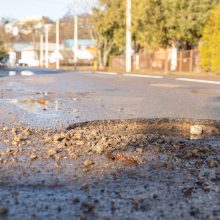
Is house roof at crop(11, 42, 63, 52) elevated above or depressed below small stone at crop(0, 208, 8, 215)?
below

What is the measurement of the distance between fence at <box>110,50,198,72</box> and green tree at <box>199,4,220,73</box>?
11.8 feet

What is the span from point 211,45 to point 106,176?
107 ft

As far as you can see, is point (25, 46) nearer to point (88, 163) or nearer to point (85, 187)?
point (88, 163)

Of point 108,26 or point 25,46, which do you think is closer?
→ point 108,26

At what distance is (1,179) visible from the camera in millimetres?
4074

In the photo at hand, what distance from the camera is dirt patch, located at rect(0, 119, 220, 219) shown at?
3.36 m

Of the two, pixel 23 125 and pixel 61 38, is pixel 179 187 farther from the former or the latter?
pixel 61 38

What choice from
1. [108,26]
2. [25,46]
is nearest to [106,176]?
[108,26]

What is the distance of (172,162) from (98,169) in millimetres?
726

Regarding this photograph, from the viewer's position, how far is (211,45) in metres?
35.7

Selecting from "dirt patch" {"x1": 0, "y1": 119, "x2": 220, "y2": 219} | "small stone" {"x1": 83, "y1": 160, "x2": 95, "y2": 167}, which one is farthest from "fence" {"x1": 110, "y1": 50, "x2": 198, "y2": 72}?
"small stone" {"x1": 83, "y1": 160, "x2": 95, "y2": 167}

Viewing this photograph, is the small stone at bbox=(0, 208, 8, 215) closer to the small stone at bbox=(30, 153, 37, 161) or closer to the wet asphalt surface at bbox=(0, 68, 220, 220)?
the wet asphalt surface at bbox=(0, 68, 220, 220)

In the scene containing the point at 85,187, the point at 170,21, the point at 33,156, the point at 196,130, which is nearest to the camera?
the point at 85,187

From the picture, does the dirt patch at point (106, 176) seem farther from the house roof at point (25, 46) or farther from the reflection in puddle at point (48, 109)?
the house roof at point (25, 46)
